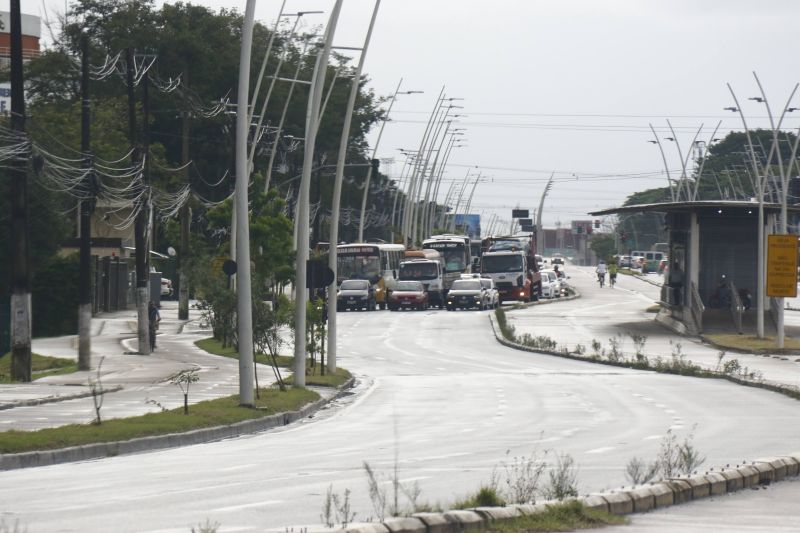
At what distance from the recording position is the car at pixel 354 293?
77.6m

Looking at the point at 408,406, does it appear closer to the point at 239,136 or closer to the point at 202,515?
the point at 239,136

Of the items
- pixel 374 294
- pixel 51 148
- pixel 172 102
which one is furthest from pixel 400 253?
pixel 51 148

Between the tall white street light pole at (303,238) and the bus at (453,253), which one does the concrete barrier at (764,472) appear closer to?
the tall white street light pole at (303,238)

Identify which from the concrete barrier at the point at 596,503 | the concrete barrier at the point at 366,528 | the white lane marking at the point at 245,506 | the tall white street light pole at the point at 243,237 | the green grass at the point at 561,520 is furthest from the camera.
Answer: the tall white street light pole at the point at 243,237

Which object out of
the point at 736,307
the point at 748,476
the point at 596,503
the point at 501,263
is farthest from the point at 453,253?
the point at 596,503

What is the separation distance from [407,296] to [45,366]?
123 ft

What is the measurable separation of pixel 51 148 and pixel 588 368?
89.2 ft

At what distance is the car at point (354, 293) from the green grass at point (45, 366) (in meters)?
33.0

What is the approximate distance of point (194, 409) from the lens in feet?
81.0

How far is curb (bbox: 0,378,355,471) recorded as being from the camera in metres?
17.9

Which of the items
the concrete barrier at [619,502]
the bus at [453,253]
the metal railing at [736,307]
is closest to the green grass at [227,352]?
the metal railing at [736,307]

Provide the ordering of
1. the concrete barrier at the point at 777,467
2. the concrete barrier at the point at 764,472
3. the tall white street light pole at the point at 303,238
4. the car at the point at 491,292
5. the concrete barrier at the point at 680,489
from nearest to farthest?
the concrete barrier at the point at 680,489, the concrete barrier at the point at 764,472, the concrete barrier at the point at 777,467, the tall white street light pole at the point at 303,238, the car at the point at 491,292

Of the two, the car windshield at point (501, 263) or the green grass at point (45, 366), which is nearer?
the green grass at point (45, 366)

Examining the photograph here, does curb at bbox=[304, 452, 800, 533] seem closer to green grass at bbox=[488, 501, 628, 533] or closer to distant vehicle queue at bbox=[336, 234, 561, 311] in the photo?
green grass at bbox=[488, 501, 628, 533]
